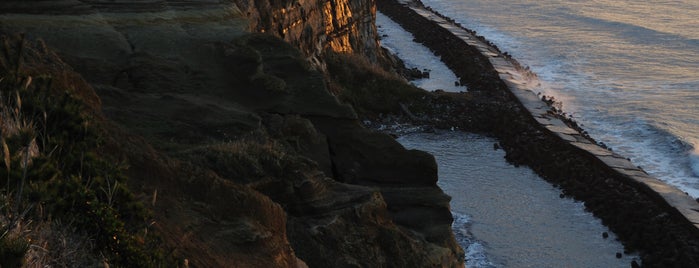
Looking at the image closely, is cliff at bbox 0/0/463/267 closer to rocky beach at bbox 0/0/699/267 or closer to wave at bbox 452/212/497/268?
rocky beach at bbox 0/0/699/267

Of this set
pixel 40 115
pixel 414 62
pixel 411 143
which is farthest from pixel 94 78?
pixel 414 62

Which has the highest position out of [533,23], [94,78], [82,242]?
[82,242]

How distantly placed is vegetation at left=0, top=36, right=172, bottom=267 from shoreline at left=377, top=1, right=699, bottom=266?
1746 centimetres

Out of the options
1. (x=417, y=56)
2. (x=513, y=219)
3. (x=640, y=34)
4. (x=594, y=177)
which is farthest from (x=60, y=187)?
(x=640, y=34)

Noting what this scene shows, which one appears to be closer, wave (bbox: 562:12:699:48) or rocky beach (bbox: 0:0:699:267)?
rocky beach (bbox: 0:0:699:267)

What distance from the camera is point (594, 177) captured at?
101ft

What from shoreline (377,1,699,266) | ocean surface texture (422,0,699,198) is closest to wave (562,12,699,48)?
ocean surface texture (422,0,699,198)

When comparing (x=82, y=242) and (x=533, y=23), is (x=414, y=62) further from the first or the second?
(x=82, y=242)

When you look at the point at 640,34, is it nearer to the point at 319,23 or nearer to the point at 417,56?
the point at 417,56

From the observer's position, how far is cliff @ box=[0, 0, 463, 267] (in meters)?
11.7

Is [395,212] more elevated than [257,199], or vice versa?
[257,199]

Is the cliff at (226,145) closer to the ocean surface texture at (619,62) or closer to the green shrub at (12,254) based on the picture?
the green shrub at (12,254)

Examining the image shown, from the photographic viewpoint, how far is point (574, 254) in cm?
2466

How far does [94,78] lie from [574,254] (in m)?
13.0
